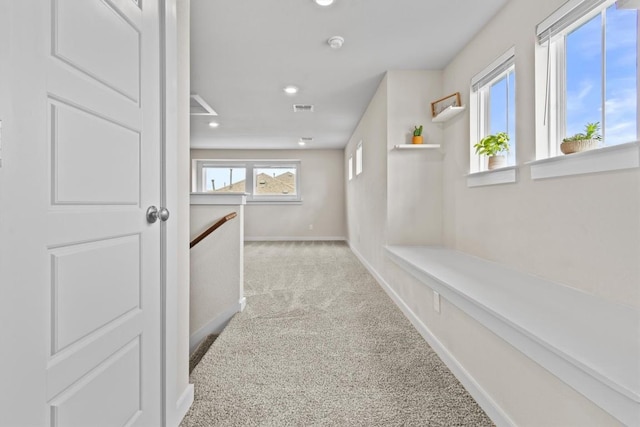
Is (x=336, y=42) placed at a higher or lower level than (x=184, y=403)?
higher

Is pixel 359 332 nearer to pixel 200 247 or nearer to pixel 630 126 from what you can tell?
pixel 200 247

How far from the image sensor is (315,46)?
275cm

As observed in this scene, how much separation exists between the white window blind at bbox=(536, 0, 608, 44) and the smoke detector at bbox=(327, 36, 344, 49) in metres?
1.34

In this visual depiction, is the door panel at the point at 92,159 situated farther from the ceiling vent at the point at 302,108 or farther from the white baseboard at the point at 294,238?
the white baseboard at the point at 294,238

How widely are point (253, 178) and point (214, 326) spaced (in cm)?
576

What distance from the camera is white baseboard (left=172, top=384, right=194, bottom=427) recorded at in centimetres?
141

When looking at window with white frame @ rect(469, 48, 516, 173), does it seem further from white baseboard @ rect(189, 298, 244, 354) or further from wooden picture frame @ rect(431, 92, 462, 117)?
white baseboard @ rect(189, 298, 244, 354)

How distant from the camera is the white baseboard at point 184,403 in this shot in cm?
141

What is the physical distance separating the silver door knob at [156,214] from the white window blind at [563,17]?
6.95ft

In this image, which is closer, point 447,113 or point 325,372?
point 325,372

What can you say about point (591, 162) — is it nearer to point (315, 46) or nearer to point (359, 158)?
point (315, 46)

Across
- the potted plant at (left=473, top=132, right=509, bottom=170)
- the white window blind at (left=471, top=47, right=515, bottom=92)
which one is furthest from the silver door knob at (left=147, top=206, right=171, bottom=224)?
the white window blind at (left=471, top=47, right=515, bottom=92)

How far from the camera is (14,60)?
0.68m

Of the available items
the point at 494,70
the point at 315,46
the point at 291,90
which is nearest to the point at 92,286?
the point at 315,46
